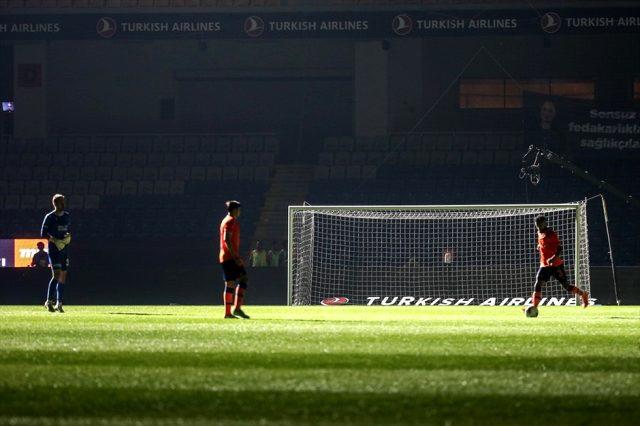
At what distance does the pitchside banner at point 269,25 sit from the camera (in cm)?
3681

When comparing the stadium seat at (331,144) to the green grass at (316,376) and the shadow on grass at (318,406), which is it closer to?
→ the green grass at (316,376)

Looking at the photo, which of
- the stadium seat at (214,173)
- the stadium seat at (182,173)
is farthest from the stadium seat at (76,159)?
the stadium seat at (214,173)

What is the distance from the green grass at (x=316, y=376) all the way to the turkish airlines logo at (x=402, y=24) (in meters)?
24.6

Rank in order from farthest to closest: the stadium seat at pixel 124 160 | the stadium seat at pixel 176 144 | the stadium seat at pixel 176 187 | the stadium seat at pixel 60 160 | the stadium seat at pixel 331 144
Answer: the stadium seat at pixel 176 144 < the stadium seat at pixel 331 144 < the stadium seat at pixel 60 160 < the stadium seat at pixel 124 160 < the stadium seat at pixel 176 187

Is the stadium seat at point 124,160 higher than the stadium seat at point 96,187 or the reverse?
higher

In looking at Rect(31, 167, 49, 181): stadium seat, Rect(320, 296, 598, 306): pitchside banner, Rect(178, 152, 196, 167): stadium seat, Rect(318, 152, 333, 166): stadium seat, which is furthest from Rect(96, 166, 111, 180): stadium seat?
Rect(320, 296, 598, 306): pitchside banner

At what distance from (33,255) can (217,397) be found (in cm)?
2713

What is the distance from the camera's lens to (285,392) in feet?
24.3

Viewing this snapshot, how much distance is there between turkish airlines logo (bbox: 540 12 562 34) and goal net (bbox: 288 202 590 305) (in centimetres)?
629

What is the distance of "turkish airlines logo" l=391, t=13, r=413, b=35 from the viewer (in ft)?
122

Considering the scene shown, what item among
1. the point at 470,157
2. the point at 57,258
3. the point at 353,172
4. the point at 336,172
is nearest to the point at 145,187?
the point at 336,172

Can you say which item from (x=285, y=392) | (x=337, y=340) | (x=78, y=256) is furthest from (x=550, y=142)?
(x=285, y=392)

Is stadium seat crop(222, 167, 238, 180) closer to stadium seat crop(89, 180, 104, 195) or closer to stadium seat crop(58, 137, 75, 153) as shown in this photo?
stadium seat crop(89, 180, 104, 195)

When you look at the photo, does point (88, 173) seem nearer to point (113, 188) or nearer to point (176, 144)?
point (113, 188)
